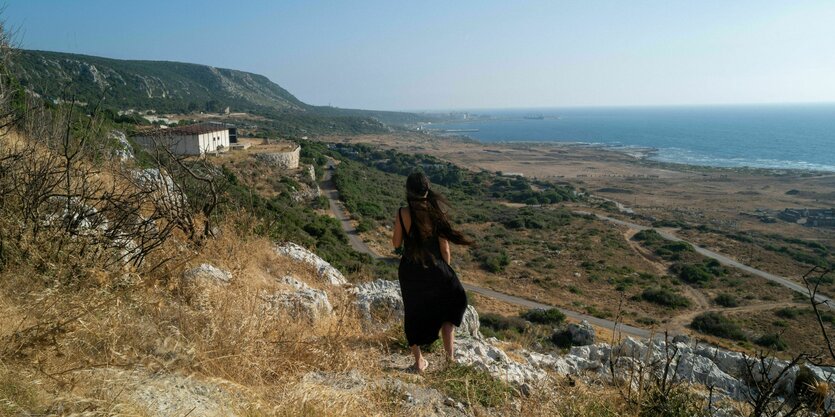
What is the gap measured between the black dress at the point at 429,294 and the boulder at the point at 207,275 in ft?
6.01

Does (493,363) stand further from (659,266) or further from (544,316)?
(659,266)

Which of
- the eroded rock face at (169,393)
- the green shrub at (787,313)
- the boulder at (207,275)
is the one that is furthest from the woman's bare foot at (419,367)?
the green shrub at (787,313)

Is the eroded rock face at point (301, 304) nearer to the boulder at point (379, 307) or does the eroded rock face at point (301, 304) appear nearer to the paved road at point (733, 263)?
the boulder at point (379, 307)

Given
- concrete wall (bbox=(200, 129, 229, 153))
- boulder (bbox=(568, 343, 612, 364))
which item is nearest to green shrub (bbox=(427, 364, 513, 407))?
boulder (bbox=(568, 343, 612, 364))

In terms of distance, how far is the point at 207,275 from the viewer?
174 inches

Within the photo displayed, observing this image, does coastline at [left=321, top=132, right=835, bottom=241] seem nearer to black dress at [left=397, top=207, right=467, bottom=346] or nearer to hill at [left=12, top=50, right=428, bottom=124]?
hill at [left=12, top=50, right=428, bottom=124]

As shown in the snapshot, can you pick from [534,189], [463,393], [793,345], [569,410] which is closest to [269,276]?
[463,393]

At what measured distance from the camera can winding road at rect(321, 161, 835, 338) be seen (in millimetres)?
19208

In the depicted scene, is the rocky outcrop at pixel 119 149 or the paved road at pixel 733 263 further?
the paved road at pixel 733 263

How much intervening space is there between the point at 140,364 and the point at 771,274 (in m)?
36.9

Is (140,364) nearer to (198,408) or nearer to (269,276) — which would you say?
(198,408)

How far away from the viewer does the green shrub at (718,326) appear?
19.0 meters

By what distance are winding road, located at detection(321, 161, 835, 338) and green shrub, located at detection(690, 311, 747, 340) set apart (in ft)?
3.35

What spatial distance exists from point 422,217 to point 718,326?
2046cm
